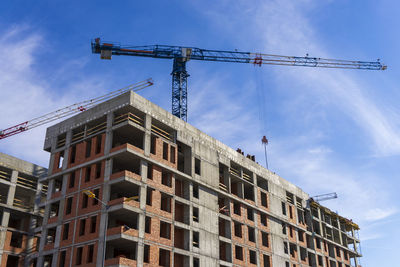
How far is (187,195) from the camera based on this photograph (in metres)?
72.4

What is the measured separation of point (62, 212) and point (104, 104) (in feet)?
57.9

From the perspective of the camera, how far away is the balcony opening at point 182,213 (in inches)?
2773

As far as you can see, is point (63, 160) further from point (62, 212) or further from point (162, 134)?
point (162, 134)

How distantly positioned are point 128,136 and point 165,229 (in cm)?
1568

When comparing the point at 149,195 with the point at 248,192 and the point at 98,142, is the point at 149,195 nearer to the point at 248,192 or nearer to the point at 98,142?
the point at 98,142

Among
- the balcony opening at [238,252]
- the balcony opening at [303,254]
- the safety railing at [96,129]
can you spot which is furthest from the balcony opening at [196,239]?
the balcony opening at [303,254]

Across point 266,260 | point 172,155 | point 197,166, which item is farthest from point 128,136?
point 266,260

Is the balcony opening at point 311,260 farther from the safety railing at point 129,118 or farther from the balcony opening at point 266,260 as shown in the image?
the safety railing at point 129,118

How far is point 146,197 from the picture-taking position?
217 ft

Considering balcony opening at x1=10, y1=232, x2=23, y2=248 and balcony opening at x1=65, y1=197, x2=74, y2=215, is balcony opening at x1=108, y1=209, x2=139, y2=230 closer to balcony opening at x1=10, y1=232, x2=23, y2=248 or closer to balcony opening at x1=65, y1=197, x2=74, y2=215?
balcony opening at x1=65, y1=197, x2=74, y2=215

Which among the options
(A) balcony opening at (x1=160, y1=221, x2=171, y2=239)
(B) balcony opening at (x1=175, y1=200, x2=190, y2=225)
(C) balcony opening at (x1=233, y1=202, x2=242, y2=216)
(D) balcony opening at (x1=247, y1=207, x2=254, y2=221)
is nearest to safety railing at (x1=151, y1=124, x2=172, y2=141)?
(B) balcony opening at (x1=175, y1=200, x2=190, y2=225)

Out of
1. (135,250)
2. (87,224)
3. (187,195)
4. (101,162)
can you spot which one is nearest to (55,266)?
(87,224)

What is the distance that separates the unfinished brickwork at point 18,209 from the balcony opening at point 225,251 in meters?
31.2

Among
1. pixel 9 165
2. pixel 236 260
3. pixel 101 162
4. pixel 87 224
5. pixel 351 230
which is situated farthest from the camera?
pixel 351 230
